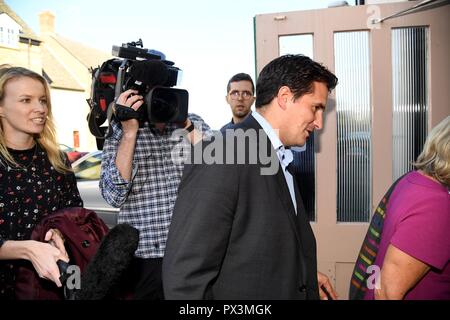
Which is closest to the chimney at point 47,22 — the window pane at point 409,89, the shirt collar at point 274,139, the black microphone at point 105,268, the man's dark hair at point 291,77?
the window pane at point 409,89

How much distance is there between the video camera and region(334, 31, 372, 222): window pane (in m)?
1.55

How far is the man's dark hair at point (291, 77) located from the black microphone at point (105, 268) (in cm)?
79

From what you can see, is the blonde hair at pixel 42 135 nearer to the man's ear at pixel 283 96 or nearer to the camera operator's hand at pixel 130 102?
the camera operator's hand at pixel 130 102

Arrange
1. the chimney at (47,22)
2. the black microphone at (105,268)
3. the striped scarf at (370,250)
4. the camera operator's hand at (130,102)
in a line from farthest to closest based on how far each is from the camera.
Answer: the chimney at (47,22)
the camera operator's hand at (130,102)
the striped scarf at (370,250)
the black microphone at (105,268)

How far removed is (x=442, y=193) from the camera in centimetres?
141

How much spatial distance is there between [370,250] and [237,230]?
2.32 ft

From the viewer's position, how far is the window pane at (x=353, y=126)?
2.95 meters

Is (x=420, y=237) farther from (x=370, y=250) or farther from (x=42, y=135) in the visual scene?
(x=42, y=135)

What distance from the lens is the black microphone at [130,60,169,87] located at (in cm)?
180

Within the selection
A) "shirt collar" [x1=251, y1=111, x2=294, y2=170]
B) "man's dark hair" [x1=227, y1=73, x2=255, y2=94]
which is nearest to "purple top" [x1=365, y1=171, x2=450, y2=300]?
"shirt collar" [x1=251, y1=111, x2=294, y2=170]
